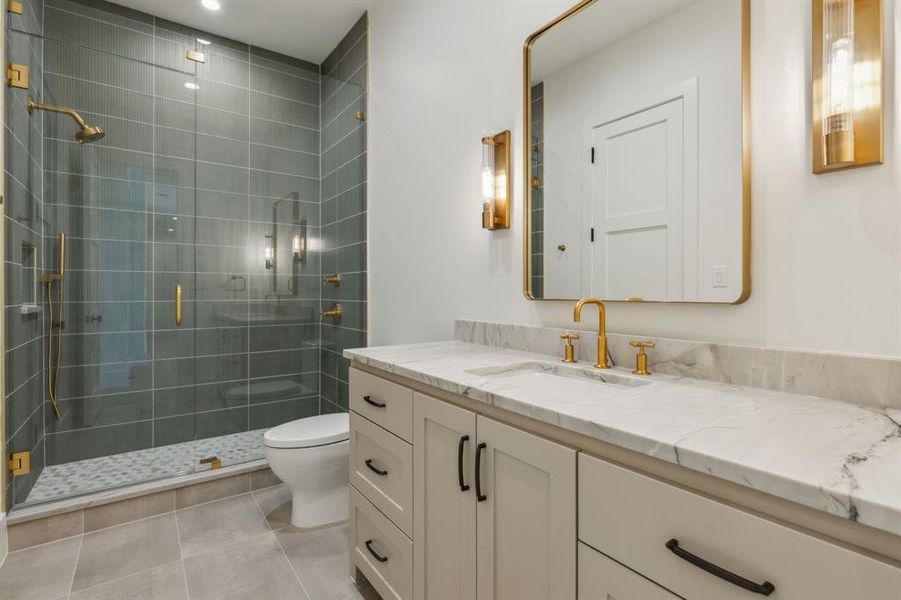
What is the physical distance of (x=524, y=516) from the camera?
917 mm

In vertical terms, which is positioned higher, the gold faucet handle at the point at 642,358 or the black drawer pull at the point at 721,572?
the gold faucet handle at the point at 642,358

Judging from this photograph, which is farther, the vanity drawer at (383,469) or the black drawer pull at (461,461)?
the vanity drawer at (383,469)

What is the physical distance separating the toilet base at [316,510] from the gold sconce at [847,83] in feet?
7.15

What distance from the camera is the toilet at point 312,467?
1.99 m

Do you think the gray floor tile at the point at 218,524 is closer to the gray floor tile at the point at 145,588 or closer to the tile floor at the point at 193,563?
the tile floor at the point at 193,563

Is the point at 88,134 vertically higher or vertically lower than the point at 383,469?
higher

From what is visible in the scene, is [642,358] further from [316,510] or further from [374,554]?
[316,510]

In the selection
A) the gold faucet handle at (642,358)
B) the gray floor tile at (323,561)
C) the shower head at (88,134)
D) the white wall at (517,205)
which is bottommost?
the gray floor tile at (323,561)

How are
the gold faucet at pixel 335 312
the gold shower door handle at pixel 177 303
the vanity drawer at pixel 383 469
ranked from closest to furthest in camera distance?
the vanity drawer at pixel 383 469 → the gold shower door handle at pixel 177 303 → the gold faucet at pixel 335 312

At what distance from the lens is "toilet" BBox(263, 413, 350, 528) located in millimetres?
1994

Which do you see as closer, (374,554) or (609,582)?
(609,582)

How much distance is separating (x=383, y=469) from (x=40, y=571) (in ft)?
5.00

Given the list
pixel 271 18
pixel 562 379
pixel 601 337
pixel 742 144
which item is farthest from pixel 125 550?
pixel 271 18

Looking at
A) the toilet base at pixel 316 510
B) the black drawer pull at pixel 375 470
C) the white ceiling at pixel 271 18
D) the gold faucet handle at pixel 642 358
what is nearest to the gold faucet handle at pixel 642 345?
the gold faucet handle at pixel 642 358
